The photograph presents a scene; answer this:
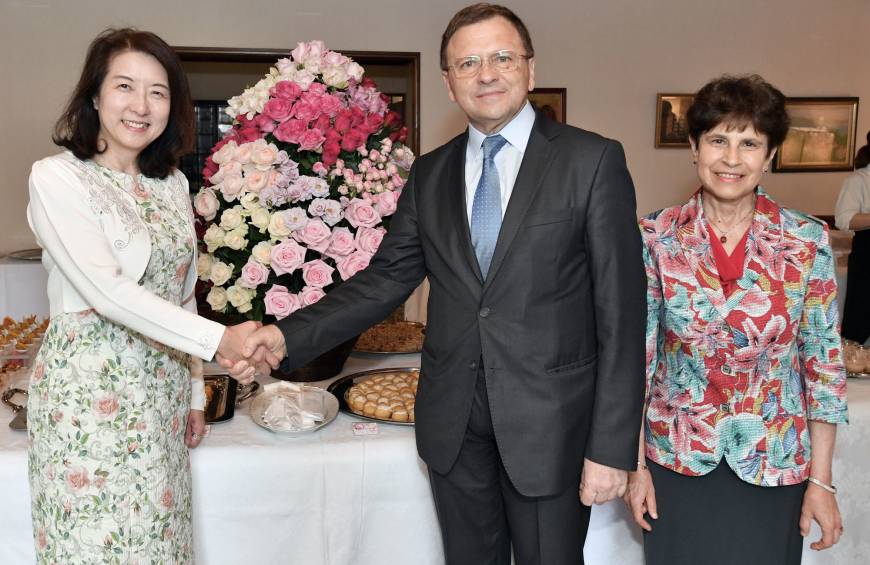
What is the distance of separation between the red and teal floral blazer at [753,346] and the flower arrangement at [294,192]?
2.66 feet

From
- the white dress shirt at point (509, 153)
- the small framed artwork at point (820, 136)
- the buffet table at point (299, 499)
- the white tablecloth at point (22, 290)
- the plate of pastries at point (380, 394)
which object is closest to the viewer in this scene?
the white dress shirt at point (509, 153)

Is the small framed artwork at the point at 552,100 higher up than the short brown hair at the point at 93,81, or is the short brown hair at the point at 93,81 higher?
the small framed artwork at the point at 552,100

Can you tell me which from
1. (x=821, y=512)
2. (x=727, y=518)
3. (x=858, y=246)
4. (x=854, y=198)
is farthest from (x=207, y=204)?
(x=858, y=246)

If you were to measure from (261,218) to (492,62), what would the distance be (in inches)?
30.6

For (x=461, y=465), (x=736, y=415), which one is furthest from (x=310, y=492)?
(x=736, y=415)

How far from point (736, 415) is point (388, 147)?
1150 mm

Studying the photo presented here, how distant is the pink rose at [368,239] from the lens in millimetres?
1964

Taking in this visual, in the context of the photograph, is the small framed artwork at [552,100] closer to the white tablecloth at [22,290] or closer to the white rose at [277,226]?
the white tablecloth at [22,290]

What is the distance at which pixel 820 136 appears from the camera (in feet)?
20.5

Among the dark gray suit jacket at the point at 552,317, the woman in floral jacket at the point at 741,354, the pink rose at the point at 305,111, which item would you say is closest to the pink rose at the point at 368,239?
the pink rose at the point at 305,111

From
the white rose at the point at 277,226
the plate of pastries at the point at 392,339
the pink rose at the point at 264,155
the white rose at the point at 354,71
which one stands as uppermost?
the white rose at the point at 354,71

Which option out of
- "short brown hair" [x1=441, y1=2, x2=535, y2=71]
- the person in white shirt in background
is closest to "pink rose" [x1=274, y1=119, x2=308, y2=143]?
"short brown hair" [x1=441, y1=2, x2=535, y2=71]

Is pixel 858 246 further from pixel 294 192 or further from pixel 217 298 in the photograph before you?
pixel 217 298

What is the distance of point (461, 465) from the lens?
1555mm
